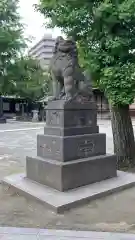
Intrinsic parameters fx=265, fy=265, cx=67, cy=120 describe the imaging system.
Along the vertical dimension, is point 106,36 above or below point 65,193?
above

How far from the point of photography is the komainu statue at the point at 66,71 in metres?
5.14

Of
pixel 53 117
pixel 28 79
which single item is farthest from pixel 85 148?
pixel 28 79

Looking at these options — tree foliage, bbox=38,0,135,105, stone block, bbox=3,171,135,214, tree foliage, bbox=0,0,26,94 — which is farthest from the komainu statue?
tree foliage, bbox=0,0,26,94

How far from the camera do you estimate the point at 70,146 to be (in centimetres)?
490

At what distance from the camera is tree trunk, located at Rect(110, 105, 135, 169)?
21.2 ft

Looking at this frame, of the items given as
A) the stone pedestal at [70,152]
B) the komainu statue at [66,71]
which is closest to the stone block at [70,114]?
the stone pedestal at [70,152]

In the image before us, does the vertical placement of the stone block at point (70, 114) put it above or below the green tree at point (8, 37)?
below

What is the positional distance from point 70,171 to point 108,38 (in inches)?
113

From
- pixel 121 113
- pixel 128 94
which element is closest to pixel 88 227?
pixel 128 94

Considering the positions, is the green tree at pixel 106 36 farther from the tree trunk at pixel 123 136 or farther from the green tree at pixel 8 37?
the green tree at pixel 8 37

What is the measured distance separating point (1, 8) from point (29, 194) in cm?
1925

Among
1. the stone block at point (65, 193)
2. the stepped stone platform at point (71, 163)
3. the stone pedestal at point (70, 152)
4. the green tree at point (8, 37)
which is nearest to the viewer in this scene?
the stone block at point (65, 193)

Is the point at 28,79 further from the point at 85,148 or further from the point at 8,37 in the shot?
the point at 85,148

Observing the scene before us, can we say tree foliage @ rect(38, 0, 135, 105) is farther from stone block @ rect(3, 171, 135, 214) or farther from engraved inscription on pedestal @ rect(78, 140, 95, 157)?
stone block @ rect(3, 171, 135, 214)
